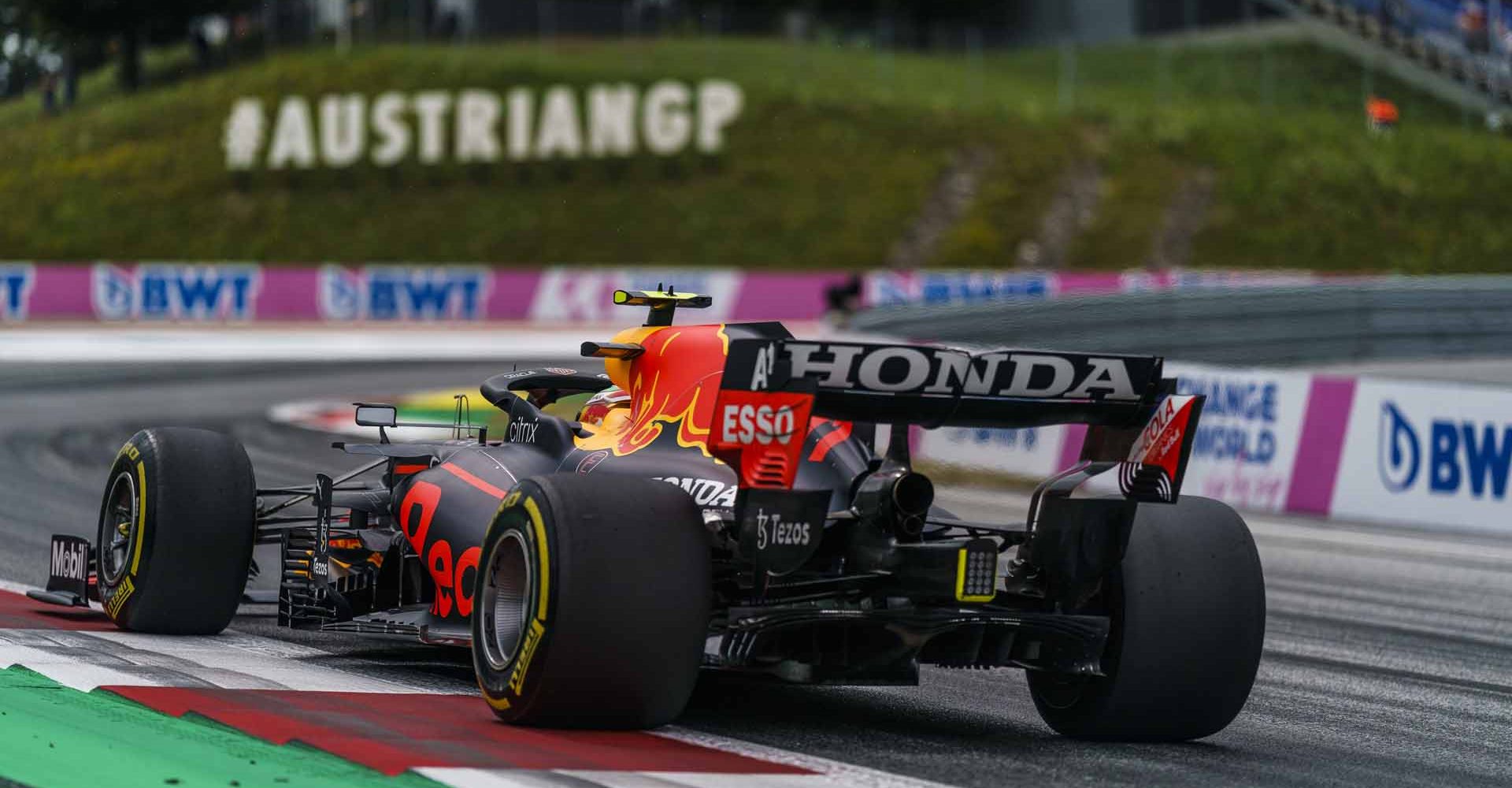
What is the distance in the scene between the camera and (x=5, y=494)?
15391mm

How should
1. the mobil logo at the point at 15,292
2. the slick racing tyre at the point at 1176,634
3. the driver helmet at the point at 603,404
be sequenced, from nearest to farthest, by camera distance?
1. the slick racing tyre at the point at 1176,634
2. the driver helmet at the point at 603,404
3. the mobil logo at the point at 15,292

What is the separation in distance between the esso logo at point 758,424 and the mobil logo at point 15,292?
37.2 m

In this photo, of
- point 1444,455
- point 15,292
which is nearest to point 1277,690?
point 1444,455

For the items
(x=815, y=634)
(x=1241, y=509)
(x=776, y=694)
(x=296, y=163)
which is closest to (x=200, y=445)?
(x=776, y=694)

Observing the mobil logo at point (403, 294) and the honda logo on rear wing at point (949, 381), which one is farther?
the mobil logo at point (403, 294)

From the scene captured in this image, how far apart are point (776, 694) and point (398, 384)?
21815 mm

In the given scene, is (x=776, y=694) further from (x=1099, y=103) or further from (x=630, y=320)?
(x=1099, y=103)

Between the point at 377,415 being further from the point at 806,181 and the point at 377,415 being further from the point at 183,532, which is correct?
the point at 806,181

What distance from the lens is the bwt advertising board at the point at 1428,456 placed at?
1634cm

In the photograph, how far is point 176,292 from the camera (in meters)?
41.6

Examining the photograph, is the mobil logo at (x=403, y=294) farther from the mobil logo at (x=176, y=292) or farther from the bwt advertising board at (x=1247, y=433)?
the bwt advertising board at (x=1247, y=433)

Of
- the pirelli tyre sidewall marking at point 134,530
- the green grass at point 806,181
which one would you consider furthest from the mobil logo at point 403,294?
the pirelli tyre sidewall marking at point 134,530

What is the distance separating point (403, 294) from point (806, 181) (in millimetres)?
14932

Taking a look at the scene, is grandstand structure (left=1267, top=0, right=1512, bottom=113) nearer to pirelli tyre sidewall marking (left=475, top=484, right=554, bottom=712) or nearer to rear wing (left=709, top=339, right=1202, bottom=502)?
rear wing (left=709, top=339, right=1202, bottom=502)
